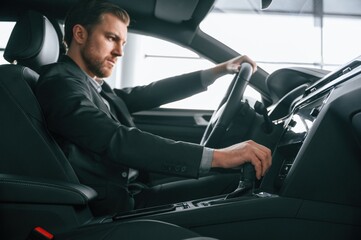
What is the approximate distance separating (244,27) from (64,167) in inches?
146

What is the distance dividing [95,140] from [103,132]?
30 millimetres

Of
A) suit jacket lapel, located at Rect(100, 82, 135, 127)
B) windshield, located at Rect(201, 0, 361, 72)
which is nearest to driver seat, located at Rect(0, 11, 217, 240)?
suit jacket lapel, located at Rect(100, 82, 135, 127)

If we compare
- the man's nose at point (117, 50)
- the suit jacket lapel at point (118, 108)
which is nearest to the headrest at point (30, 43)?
the man's nose at point (117, 50)

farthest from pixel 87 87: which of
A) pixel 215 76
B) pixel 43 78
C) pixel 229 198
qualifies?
pixel 215 76

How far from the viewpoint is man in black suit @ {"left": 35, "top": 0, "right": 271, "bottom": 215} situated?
0.98m

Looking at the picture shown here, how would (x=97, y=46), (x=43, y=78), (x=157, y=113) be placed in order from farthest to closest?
(x=157, y=113) → (x=97, y=46) → (x=43, y=78)

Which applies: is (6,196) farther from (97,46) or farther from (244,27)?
(244,27)

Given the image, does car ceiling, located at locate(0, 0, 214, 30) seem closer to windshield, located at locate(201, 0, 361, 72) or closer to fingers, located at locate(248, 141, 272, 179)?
fingers, located at locate(248, 141, 272, 179)

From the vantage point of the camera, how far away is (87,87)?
1271mm

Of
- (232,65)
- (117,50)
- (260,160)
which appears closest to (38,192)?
(260,160)

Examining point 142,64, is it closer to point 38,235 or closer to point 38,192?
point 38,192

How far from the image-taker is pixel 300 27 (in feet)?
16.1

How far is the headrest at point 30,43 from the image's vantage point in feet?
4.39

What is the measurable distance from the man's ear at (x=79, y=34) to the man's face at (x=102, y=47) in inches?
0.7
